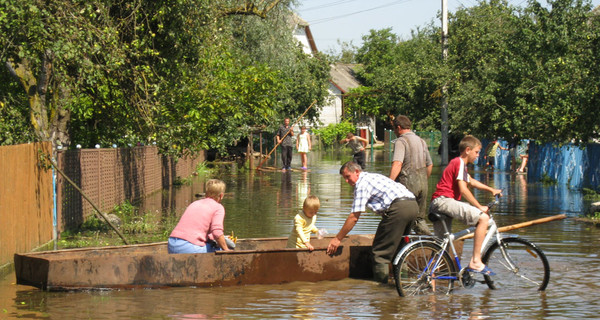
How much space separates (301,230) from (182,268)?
171cm

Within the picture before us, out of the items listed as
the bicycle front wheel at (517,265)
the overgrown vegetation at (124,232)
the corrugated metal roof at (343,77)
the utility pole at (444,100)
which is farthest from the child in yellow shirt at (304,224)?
the corrugated metal roof at (343,77)

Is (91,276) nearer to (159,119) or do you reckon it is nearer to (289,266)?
(289,266)

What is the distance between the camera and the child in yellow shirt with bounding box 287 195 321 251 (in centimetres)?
1025

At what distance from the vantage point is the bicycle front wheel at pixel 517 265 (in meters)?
9.29

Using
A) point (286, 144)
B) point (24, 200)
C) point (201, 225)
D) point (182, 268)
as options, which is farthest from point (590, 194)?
point (24, 200)

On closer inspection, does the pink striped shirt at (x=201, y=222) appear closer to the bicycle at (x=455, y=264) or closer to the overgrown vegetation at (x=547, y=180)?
the bicycle at (x=455, y=264)

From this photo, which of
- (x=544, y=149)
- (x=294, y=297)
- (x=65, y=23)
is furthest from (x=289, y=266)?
(x=544, y=149)

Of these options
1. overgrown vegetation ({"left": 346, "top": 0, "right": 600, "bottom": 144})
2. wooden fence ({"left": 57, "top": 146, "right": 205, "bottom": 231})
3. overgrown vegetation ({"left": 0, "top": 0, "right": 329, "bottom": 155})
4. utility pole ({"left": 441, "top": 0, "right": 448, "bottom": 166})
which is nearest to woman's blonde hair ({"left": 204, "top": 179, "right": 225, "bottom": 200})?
overgrown vegetation ({"left": 0, "top": 0, "right": 329, "bottom": 155})

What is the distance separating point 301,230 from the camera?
1043cm

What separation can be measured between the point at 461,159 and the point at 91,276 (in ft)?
14.1

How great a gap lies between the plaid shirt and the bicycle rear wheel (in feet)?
2.11

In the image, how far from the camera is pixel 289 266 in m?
9.80

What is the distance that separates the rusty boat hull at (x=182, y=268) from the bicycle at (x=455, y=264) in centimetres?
96

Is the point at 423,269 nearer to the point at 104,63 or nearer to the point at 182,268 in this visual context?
the point at 182,268
